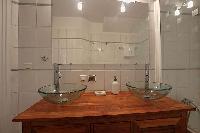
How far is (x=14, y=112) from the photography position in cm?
164

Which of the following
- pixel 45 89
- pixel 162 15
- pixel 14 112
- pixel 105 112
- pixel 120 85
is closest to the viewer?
pixel 105 112

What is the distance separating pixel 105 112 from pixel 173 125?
0.52 metres

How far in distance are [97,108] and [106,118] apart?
14 centimetres

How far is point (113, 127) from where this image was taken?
3.77 ft

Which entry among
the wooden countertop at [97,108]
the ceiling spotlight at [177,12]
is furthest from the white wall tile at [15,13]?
the ceiling spotlight at [177,12]

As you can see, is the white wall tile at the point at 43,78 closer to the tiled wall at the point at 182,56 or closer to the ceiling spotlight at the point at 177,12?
the tiled wall at the point at 182,56

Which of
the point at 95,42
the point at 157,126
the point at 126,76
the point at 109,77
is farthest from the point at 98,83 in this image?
the point at 157,126

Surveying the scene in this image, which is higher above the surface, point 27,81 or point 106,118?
point 27,81

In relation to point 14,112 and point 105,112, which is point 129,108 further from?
point 14,112

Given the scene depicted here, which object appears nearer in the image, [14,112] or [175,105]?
[175,105]

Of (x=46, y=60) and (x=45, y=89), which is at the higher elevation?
(x=46, y=60)

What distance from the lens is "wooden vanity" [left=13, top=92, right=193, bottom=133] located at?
110cm

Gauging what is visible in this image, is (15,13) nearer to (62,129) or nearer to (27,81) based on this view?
(27,81)

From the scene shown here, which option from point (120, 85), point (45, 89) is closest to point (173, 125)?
point (120, 85)
